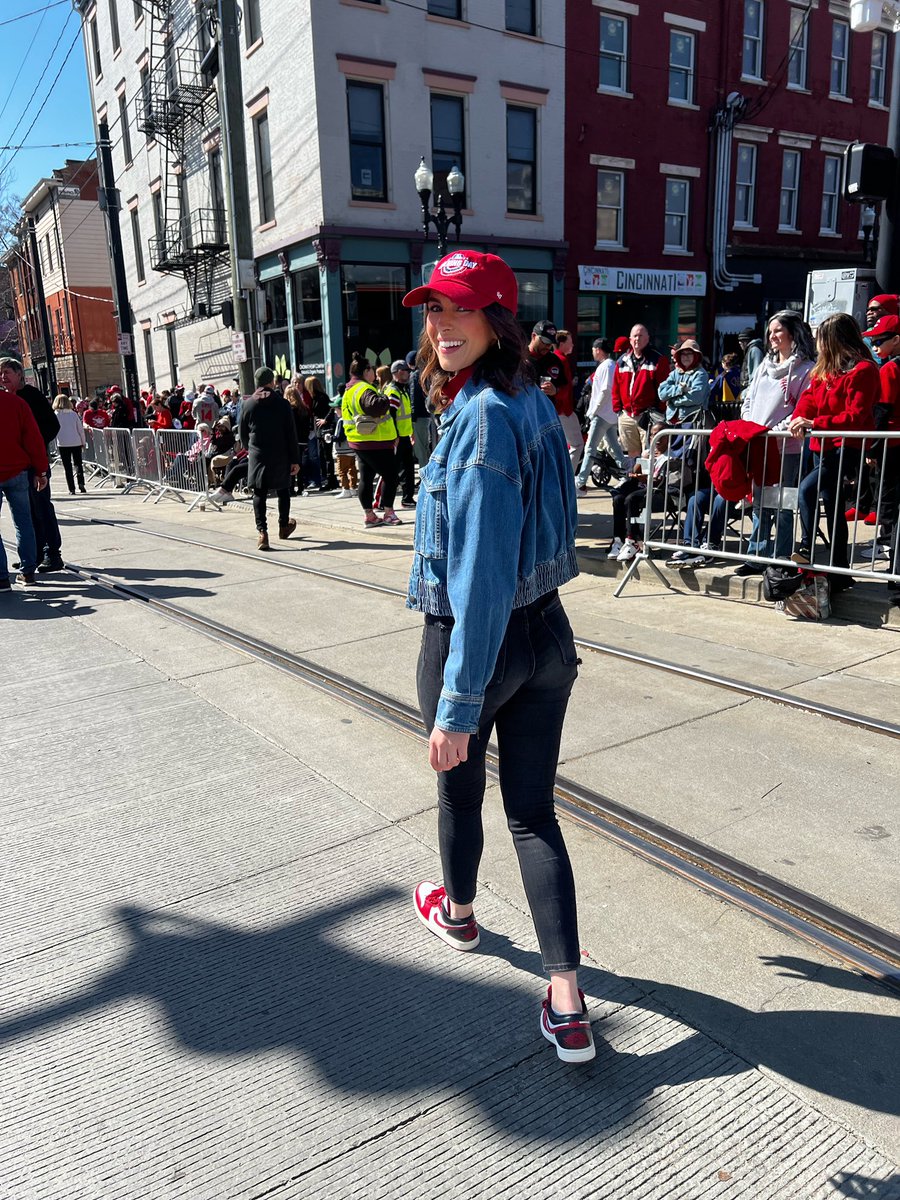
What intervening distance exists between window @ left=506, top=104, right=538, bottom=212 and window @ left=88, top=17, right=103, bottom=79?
18.4 m

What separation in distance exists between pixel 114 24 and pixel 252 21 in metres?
12.2

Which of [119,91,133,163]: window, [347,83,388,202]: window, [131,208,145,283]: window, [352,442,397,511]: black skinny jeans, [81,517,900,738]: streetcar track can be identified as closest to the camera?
[81,517,900,738]: streetcar track

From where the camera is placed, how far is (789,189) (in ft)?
82.2

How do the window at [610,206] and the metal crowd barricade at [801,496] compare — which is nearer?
the metal crowd barricade at [801,496]

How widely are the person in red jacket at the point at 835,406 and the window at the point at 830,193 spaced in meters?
23.1

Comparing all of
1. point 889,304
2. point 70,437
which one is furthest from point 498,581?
point 70,437

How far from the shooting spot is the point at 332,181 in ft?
60.5

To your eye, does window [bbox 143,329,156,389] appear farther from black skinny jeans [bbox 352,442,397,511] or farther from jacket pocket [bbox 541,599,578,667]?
jacket pocket [bbox 541,599,578,667]

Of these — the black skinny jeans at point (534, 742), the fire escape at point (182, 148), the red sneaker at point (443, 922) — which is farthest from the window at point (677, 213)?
the black skinny jeans at point (534, 742)

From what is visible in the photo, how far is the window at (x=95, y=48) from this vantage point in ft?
100.0

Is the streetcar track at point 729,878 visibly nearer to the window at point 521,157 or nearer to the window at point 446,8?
the window at point 521,157

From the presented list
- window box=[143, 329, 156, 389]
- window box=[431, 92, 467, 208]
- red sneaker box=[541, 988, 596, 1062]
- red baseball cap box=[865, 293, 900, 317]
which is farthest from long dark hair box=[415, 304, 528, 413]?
window box=[143, 329, 156, 389]

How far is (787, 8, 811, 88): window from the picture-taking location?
23.8 m

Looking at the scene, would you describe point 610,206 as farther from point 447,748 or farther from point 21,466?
point 447,748
